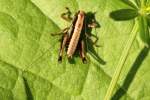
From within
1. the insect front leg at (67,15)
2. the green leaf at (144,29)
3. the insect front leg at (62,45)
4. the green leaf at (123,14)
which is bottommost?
the green leaf at (144,29)

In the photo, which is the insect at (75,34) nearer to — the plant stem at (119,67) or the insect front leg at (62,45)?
the insect front leg at (62,45)

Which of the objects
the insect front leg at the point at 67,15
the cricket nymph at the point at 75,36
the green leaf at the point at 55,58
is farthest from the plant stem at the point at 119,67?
the insect front leg at the point at 67,15

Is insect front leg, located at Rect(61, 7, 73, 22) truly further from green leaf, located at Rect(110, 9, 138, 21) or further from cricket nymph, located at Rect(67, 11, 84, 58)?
green leaf, located at Rect(110, 9, 138, 21)

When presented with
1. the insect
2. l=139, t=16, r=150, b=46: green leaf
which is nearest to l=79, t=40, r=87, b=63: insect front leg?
the insect

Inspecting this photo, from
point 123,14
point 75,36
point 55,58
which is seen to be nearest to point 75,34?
point 75,36

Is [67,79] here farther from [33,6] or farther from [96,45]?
[33,6]
